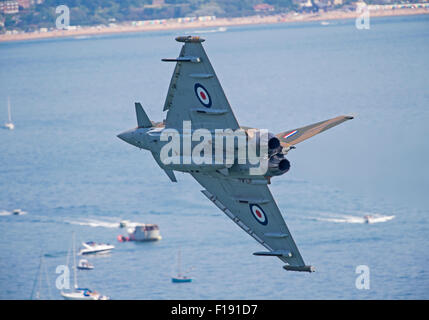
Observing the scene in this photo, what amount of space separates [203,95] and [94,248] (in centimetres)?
11270

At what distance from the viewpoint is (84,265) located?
511ft

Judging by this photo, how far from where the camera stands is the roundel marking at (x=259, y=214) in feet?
183

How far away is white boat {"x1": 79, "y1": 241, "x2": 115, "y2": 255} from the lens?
156125 mm

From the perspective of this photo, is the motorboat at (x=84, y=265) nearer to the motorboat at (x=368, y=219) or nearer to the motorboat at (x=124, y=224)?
the motorboat at (x=124, y=224)

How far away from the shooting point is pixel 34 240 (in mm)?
165375

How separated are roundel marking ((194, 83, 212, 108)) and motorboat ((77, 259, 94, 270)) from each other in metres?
109

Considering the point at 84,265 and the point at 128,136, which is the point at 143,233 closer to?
the point at 84,265

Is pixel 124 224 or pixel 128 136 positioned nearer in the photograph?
pixel 128 136

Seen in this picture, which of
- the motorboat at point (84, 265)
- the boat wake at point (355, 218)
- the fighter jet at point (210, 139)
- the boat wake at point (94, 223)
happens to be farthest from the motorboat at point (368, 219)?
the fighter jet at point (210, 139)

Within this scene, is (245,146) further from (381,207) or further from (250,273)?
(381,207)

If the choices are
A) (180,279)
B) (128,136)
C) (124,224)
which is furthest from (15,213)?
(128,136)

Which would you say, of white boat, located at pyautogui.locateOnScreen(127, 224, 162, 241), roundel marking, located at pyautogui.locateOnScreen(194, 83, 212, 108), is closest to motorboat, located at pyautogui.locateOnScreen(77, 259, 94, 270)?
white boat, located at pyautogui.locateOnScreen(127, 224, 162, 241)

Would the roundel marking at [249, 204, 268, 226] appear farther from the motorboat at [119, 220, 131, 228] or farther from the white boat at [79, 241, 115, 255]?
the motorboat at [119, 220, 131, 228]
